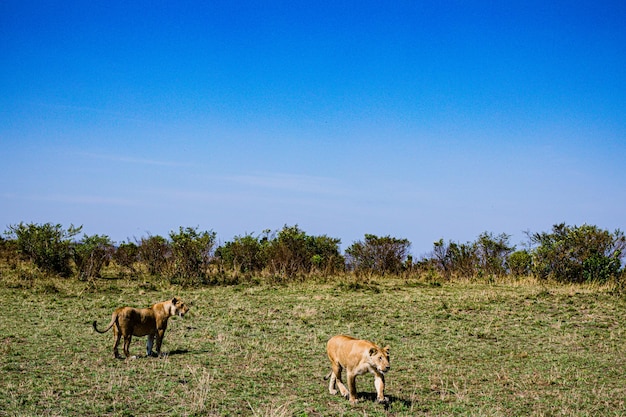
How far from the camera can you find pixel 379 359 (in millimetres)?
7762

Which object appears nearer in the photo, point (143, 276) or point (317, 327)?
point (317, 327)

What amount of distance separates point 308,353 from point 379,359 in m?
4.49

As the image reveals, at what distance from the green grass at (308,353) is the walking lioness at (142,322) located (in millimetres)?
455

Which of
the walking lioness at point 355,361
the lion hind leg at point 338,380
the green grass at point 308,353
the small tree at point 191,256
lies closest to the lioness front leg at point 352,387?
the walking lioness at point 355,361

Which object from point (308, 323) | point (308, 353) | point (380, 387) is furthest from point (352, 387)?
point (308, 323)

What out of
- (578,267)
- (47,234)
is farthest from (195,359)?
(578,267)

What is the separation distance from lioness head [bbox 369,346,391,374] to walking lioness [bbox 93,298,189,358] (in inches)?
203

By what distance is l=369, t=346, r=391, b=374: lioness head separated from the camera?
7.70 m

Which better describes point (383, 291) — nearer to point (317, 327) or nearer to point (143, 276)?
point (317, 327)

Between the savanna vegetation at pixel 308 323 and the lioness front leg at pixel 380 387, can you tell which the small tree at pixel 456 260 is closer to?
the savanna vegetation at pixel 308 323

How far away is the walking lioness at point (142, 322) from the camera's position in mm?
10641

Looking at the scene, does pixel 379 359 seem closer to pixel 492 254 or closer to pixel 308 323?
pixel 308 323

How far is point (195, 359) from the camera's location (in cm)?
1099

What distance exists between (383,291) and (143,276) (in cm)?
1139
